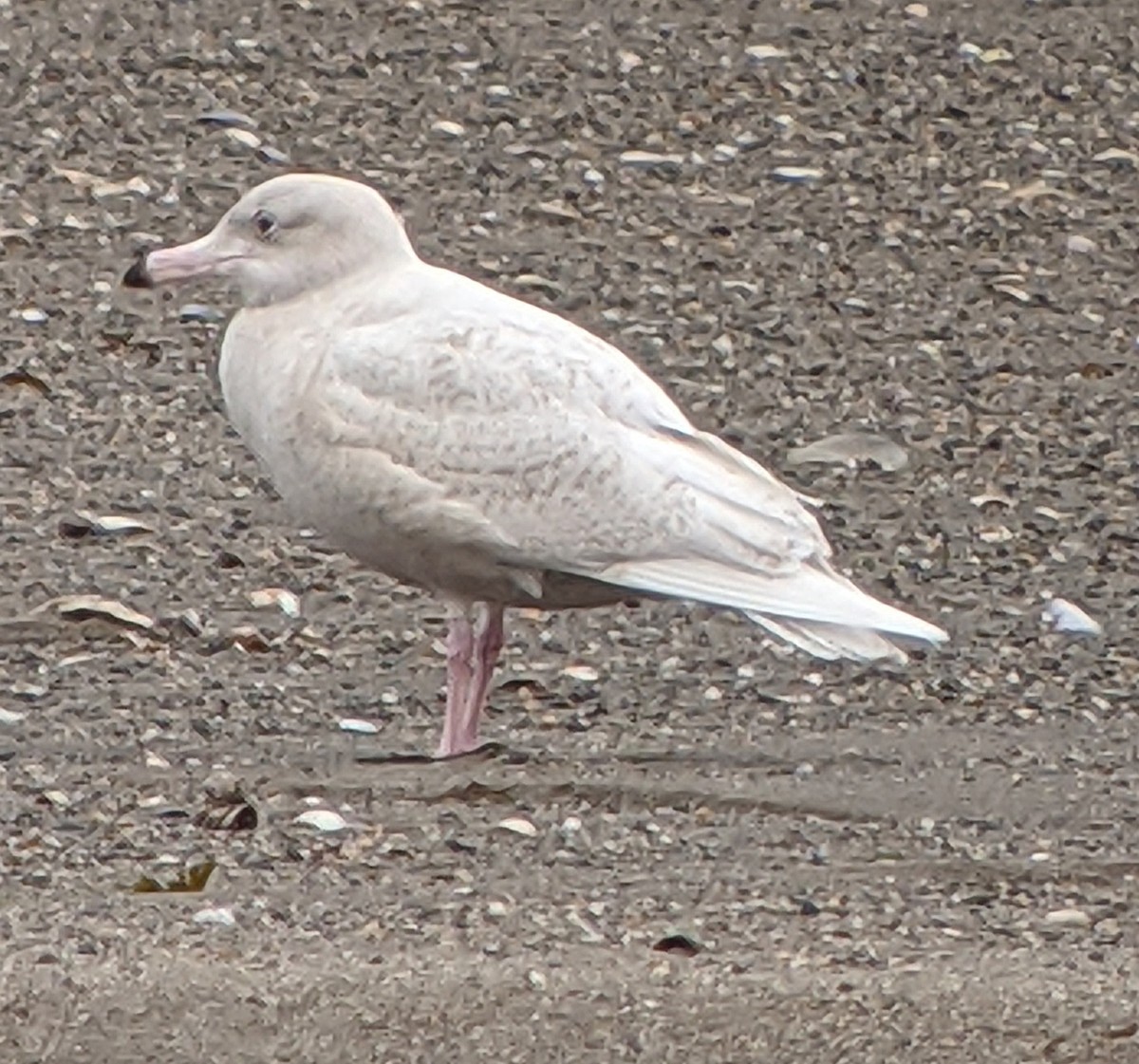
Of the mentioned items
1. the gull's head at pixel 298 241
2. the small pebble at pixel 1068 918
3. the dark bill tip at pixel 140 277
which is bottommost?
the small pebble at pixel 1068 918

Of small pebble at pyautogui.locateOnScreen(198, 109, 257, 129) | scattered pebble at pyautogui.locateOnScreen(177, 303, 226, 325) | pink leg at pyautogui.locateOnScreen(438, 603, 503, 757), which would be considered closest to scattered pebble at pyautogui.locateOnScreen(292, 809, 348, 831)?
pink leg at pyautogui.locateOnScreen(438, 603, 503, 757)

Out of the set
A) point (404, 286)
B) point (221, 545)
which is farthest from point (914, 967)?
point (221, 545)

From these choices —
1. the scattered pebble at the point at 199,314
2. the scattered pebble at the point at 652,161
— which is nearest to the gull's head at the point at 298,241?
the scattered pebble at the point at 199,314

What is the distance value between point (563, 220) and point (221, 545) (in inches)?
103

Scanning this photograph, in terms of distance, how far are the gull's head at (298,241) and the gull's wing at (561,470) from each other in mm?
189

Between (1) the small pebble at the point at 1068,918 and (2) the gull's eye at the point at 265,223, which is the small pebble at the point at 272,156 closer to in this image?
(2) the gull's eye at the point at 265,223

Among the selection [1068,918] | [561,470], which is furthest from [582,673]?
[1068,918]

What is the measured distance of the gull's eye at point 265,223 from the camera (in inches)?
287

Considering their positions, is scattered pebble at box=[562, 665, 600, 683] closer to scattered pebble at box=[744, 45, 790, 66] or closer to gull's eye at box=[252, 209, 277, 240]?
gull's eye at box=[252, 209, 277, 240]

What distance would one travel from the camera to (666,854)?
6.73 metres

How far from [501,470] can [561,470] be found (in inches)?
4.5

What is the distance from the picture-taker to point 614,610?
8375 mm

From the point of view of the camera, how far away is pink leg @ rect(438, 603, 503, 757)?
7207 millimetres

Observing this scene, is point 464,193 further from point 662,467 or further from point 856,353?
point 662,467
